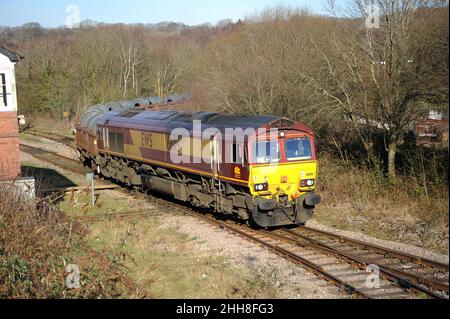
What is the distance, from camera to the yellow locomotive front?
13.3 meters

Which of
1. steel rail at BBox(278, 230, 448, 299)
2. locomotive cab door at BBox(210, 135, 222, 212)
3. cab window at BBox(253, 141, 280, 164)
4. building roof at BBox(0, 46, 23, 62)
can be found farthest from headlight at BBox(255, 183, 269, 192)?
building roof at BBox(0, 46, 23, 62)

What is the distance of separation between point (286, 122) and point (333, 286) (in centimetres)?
538

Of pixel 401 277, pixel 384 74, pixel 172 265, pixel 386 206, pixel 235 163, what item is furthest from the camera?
pixel 384 74

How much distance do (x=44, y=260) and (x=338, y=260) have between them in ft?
21.1

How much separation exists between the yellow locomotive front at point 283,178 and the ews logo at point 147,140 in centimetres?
573

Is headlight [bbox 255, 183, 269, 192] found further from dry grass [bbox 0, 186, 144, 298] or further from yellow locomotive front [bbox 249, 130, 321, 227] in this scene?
dry grass [bbox 0, 186, 144, 298]

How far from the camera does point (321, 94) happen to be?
19.7 metres

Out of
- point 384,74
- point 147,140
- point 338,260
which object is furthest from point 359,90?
point 338,260

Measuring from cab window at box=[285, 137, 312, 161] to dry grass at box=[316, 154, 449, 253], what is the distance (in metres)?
2.32

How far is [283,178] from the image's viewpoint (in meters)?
13.6

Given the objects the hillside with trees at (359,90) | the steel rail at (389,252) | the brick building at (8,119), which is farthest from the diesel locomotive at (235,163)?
the brick building at (8,119)

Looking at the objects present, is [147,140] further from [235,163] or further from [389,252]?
[389,252]
